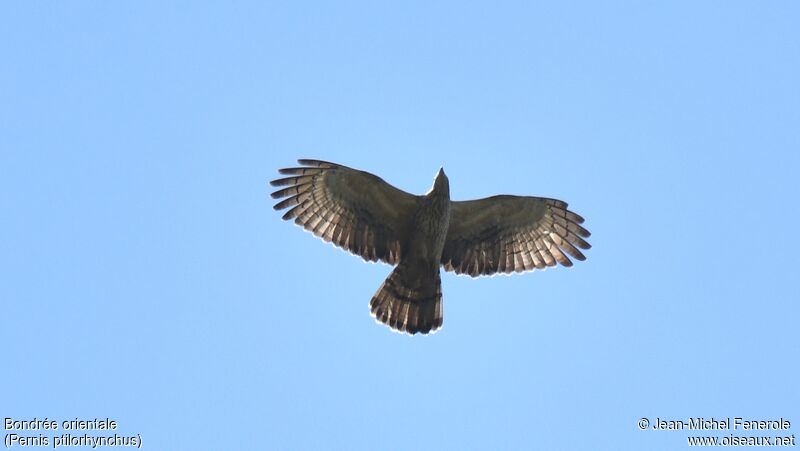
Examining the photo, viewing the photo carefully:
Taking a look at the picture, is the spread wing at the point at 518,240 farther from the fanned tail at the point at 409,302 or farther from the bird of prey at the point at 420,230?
the fanned tail at the point at 409,302

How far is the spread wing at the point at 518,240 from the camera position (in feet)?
49.3

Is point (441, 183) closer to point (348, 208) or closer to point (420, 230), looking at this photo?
point (420, 230)

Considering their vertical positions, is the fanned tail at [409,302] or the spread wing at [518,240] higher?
the spread wing at [518,240]

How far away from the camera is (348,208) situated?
48.3 ft

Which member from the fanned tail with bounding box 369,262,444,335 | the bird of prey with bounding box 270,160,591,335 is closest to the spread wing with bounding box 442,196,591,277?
the bird of prey with bounding box 270,160,591,335

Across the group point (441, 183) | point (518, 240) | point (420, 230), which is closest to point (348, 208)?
point (420, 230)

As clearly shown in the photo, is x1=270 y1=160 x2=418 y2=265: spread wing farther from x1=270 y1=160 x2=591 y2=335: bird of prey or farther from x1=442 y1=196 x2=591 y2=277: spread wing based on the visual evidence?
x1=442 y1=196 x2=591 y2=277: spread wing

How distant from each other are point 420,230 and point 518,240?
1808 mm

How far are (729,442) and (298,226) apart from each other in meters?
6.82

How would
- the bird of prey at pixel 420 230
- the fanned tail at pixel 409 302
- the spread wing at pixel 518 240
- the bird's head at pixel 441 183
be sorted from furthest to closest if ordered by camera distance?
the spread wing at pixel 518 240 < the fanned tail at pixel 409 302 < the bird of prey at pixel 420 230 < the bird's head at pixel 441 183

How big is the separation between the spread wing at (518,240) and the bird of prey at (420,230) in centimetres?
1

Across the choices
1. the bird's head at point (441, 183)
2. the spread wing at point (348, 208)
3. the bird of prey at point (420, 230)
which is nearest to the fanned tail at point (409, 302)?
the bird of prey at point (420, 230)

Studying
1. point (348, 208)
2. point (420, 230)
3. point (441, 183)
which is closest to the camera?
point (441, 183)

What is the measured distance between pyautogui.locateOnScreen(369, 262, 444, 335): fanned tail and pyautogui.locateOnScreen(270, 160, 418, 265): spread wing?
32 centimetres
